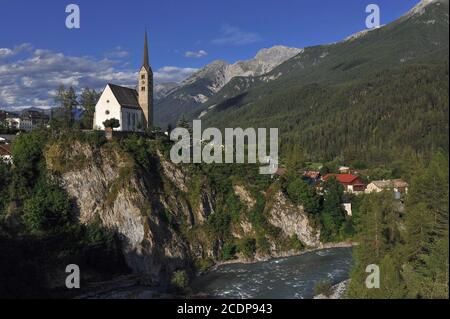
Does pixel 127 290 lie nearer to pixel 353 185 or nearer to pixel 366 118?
pixel 353 185

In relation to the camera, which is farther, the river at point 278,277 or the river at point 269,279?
the river at point 278,277

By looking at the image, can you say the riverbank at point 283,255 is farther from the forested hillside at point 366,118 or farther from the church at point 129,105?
the forested hillside at point 366,118

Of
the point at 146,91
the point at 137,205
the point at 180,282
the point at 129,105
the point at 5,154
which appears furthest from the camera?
the point at 146,91

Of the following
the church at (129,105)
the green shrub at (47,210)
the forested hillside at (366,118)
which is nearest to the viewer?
the green shrub at (47,210)

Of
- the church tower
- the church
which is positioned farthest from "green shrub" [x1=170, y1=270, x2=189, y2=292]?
the church tower

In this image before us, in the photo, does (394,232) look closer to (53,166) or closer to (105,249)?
(105,249)

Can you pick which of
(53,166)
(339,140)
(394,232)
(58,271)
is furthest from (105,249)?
(339,140)

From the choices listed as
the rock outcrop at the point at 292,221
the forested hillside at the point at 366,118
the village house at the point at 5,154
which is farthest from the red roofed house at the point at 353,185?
the village house at the point at 5,154

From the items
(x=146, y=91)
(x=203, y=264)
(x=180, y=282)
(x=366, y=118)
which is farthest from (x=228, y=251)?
(x=366, y=118)
